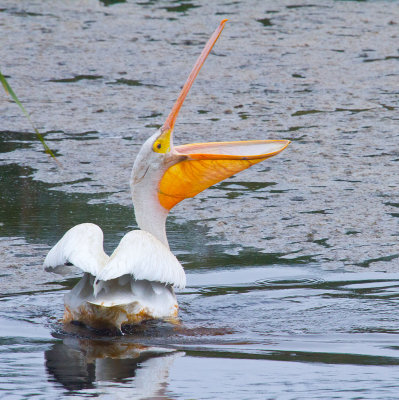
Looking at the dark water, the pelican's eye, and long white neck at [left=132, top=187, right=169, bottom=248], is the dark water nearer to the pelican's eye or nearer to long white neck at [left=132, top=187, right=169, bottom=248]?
long white neck at [left=132, top=187, right=169, bottom=248]

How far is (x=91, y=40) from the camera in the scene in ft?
30.3

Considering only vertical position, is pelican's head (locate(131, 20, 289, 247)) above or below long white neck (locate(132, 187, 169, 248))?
above

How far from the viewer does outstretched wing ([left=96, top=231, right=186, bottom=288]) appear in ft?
11.3

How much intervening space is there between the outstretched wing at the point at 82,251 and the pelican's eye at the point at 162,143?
62 cm

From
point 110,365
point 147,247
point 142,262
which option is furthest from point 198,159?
point 110,365

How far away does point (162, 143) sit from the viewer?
4.22m

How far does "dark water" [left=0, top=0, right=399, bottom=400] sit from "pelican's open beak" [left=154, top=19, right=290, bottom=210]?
0.45 metres

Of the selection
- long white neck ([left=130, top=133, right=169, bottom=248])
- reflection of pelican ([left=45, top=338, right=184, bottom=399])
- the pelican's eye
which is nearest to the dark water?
reflection of pelican ([left=45, top=338, right=184, bottom=399])

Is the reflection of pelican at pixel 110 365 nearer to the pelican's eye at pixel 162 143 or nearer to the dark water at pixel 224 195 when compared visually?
the dark water at pixel 224 195

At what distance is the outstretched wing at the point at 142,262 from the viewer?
136 inches

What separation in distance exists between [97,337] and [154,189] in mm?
820

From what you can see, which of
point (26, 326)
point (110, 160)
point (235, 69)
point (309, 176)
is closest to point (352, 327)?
point (26, 326)

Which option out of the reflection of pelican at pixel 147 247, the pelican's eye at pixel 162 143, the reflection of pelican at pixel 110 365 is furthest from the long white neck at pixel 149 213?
the reflection of pelican at pixel 110 365

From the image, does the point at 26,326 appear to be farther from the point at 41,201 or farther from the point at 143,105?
the point at 143,105
